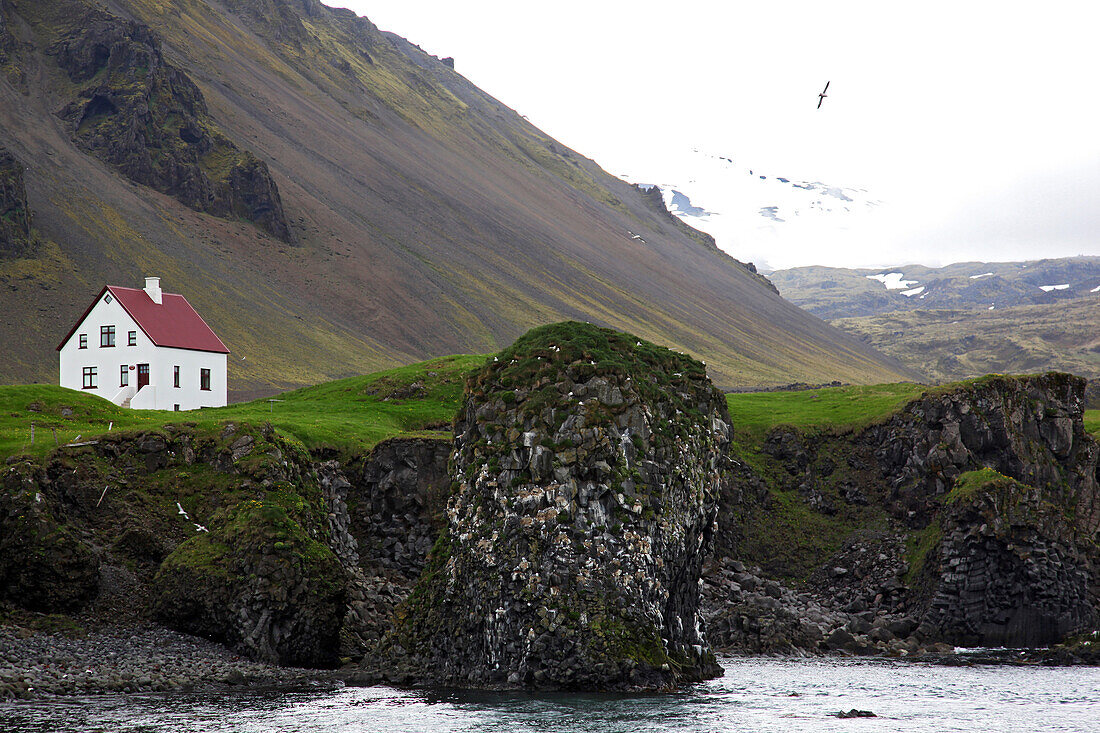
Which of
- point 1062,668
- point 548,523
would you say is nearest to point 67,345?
point 548,523

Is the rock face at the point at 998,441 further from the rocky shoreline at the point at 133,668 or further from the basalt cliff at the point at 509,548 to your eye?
the rocky shoreline at the point at 133,668

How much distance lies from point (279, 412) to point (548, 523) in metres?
41.8

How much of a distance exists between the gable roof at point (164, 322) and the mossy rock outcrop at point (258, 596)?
2064 inches

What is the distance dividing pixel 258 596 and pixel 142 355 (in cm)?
5627

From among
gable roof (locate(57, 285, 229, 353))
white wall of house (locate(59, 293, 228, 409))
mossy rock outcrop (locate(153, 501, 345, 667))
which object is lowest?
mossy rock outcrop (locate(153, 501, 345, 667))

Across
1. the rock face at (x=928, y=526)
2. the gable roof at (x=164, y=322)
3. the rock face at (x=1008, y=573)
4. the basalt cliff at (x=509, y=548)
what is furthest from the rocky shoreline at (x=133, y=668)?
the gable roof at (x=164, y=322)

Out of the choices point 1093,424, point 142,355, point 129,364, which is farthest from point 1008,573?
point 129,364

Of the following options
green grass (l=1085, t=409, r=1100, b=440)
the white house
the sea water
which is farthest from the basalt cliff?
the white house

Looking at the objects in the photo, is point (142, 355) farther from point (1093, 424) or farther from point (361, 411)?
point (1093, 424)

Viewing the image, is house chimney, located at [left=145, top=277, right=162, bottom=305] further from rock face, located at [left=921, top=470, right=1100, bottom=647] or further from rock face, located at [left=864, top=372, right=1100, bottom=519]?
rock face, located at [left=921, top=470, right=1100, bottom=647]

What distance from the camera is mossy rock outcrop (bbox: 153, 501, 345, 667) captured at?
49219mm

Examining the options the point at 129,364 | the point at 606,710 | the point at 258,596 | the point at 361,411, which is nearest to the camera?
the point at 606,710

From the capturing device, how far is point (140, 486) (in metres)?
56.3

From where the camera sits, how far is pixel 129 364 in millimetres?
98625
